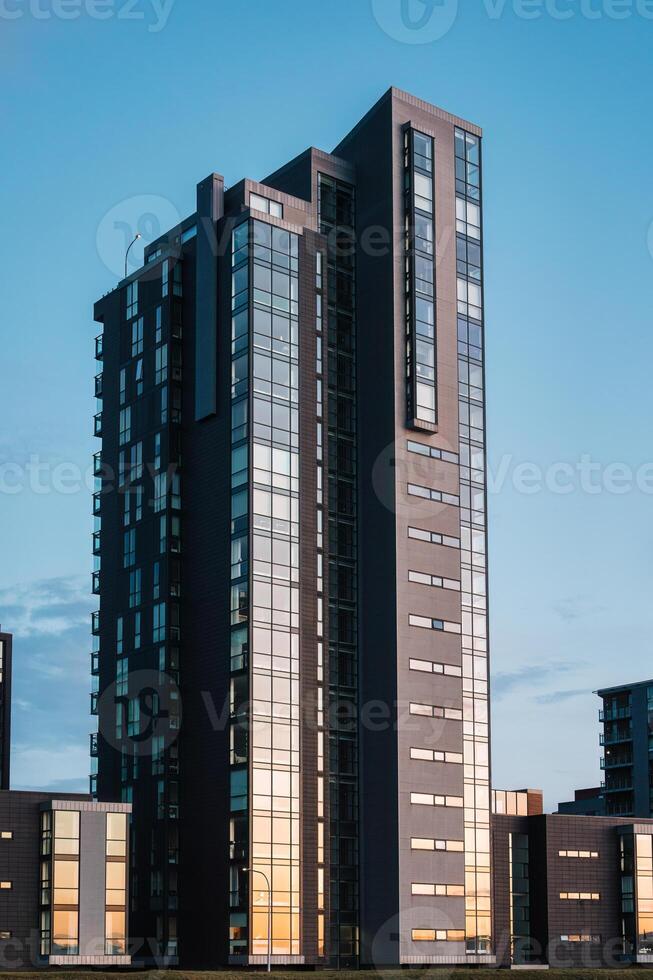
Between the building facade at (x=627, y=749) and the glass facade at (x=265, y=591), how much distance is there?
89.3 metres

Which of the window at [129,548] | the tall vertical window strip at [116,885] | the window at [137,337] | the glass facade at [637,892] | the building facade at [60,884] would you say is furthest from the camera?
the glass facade at [637,892]

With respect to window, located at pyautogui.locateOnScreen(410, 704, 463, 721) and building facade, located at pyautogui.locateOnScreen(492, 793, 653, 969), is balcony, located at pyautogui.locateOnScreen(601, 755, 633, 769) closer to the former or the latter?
building facade, located at pyautogui.locateOnScreen(492, 793, 653, 969)

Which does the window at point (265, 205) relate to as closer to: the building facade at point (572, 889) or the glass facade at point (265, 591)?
Result: the glass facade at point (265, 591)

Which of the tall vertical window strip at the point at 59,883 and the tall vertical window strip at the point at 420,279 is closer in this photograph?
the tall vertical window strip at the point at 59,883

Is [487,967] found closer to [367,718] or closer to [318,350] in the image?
[367,718]

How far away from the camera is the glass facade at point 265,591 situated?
340ft

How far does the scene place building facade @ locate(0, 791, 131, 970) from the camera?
97.8 meters

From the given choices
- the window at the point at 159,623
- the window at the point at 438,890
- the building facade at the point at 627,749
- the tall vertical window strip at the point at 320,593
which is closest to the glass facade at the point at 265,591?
the tall vertical window strip at the point at 320,593

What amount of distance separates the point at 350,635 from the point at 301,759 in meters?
11.7

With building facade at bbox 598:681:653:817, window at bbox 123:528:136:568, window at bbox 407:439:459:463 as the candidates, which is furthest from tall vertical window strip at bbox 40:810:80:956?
building facade at bbox 598:681:653:817

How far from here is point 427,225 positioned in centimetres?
11875

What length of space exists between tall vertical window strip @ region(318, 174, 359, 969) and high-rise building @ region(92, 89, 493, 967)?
189 millimetres

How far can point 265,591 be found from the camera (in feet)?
356

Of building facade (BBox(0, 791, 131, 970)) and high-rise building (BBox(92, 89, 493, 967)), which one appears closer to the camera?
building facade (BBox(0, 791, 131, 970))
